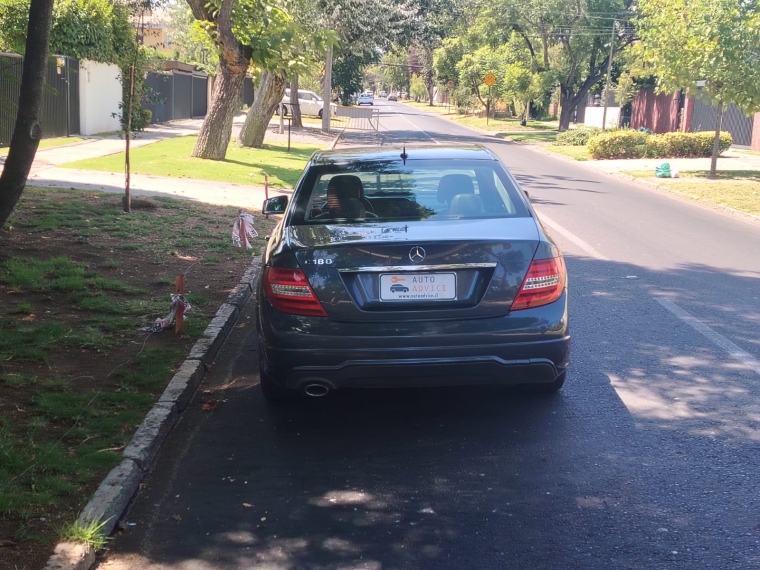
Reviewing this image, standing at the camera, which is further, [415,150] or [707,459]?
[415,150]

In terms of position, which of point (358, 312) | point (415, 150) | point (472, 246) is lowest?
point (358, 312)

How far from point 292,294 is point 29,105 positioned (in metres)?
4.35

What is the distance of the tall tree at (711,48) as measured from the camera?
20625 mm

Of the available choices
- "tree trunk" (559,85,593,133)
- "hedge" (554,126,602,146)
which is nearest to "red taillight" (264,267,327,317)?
"hedge" (554,126,602,146)

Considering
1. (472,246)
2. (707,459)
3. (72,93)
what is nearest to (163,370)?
(472,246)

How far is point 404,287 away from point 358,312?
28 centimetres

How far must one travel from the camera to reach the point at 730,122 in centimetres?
3656

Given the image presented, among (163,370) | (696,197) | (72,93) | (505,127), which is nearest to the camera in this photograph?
(163,370)

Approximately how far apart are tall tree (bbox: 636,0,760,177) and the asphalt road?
51.7ft

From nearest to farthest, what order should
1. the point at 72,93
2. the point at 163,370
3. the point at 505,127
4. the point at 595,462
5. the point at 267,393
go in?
the point at 595,462 < the point at 267,393 < the point at 163,370 < the point at 72,93 < the point at 505,127

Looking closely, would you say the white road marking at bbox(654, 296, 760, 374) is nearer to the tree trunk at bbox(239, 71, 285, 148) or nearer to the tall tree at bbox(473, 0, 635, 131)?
the tree trunk at bbox(239, 71, 285, 148)

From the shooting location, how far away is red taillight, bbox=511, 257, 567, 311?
4.62 metres

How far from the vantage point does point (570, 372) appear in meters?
6.06

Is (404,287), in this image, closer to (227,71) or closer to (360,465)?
(360,465)
